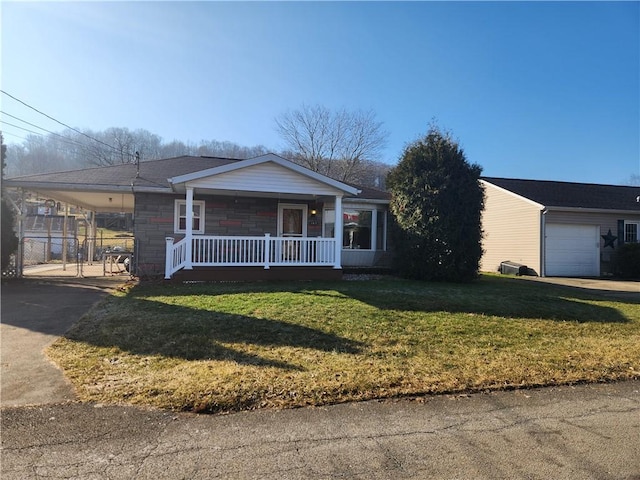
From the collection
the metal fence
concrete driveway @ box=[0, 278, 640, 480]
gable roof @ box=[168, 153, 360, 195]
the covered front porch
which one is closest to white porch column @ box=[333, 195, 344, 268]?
the covered front porch

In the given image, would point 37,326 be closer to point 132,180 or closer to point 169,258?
point 169,258

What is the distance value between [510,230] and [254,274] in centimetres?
1246

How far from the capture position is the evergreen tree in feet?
39.8

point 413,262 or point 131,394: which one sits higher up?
point 413,262

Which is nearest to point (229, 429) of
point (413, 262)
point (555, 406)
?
point (555, 406)

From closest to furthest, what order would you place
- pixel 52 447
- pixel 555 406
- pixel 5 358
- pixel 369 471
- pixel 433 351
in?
pixel 369 471, pixel 52 447, pixel 555 406, pixel 5 358, pixel 433 351

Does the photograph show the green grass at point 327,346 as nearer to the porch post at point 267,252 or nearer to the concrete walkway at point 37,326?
the concrete walkway at point 37,326

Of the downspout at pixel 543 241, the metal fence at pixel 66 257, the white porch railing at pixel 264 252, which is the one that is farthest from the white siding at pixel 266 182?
the downspout at pixel 543 241

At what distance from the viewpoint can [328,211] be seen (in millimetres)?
15727

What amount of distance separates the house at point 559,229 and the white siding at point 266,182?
8.51 meters

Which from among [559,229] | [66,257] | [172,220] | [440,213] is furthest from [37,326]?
[559,229]

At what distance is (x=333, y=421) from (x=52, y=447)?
213 centimetres

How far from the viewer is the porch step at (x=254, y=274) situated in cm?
1150

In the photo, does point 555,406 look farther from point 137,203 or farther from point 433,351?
point 137,203
